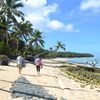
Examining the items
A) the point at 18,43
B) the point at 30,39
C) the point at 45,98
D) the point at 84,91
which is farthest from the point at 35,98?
the point at 30,39

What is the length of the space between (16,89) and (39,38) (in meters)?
79.8

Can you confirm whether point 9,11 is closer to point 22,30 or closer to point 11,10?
point 11,10

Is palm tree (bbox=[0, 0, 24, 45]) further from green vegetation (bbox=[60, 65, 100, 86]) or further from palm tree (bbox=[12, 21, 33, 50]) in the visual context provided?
green vegetation (bbox=[60, 65, 100, 86])

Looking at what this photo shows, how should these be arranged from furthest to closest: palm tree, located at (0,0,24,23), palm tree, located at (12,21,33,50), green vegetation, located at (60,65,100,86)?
palm tree, located at (12,21,33,50), palm tree, located at (0,0,24,23), green vegetation, located at (60,65,100,86)

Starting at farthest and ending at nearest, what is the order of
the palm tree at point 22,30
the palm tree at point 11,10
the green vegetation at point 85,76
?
the palm tree at point 22,30 < the palm tree at point 11,10 < the green vegetation at point 85,76

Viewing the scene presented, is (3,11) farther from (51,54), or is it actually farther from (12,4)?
(51,54)

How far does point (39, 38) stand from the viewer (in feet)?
310

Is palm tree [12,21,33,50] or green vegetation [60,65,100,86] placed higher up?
palm tree [12,21,33,50]

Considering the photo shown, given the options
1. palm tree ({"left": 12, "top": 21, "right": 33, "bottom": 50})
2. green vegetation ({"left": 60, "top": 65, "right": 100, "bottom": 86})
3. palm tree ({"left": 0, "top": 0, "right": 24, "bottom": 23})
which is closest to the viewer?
green vegetation ({"left": 60, "top": 65, "right": 100, "bottom": 86})

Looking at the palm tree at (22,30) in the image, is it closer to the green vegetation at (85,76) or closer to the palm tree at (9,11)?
the palm tree at (9,11)

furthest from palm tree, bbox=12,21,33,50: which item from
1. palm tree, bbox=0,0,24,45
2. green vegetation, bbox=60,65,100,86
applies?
green vegetation, bbox=60,65,100,86

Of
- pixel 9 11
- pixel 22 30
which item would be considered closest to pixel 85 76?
pixel 9 11

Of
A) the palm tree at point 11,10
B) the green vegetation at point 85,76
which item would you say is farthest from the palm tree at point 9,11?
the green vegetation at point 85,76

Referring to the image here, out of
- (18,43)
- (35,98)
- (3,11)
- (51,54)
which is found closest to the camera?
(35,98)
